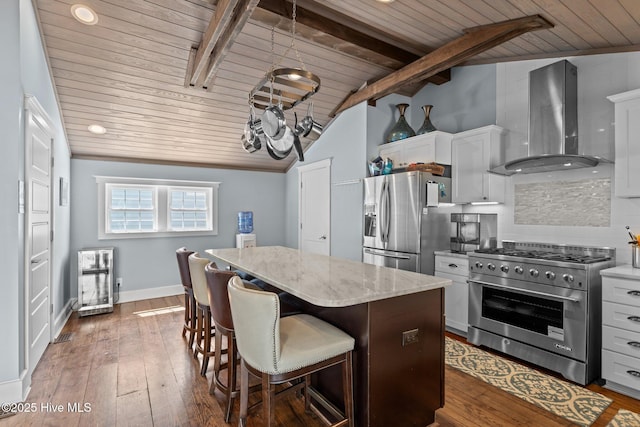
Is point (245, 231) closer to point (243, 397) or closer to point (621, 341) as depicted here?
point (243, 397)

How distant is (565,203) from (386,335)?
2.62 m

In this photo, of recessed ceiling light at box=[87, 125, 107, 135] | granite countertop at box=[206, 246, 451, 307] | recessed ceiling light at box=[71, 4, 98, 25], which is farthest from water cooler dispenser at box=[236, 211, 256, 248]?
recessed ceiling light at box=[71, 4, 98, 25]

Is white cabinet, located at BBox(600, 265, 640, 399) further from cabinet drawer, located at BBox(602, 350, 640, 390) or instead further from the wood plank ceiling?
the wood plank ceiling

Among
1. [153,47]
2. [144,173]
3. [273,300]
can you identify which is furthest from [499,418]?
[144,173]

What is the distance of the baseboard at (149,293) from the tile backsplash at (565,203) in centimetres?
501

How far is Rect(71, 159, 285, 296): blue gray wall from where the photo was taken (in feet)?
15.6

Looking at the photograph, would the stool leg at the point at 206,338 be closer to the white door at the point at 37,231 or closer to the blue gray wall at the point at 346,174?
the white door at the point at 37,231

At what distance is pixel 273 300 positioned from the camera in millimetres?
1460

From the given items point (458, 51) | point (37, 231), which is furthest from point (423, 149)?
point (37, 231)

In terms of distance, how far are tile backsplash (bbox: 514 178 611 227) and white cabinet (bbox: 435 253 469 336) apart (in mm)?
785

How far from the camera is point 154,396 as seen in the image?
2.35 metres

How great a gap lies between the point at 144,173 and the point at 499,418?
5401mm

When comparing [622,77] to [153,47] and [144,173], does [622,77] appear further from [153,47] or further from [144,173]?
[144,173]

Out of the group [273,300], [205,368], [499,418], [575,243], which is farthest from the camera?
[575,243]
